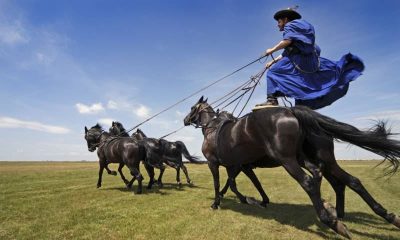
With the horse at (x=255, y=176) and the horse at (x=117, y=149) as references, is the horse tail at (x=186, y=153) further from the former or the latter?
the horse at (x=255, y=176)

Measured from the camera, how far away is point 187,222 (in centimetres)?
674

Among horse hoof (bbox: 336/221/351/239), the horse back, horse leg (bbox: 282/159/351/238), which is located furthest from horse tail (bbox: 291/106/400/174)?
horse hoof (bbox: 336/221/351/239)

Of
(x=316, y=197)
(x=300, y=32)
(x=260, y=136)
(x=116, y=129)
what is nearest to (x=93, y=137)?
(x=116, y=129)

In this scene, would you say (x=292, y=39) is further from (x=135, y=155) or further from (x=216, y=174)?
(x=135, y=155)

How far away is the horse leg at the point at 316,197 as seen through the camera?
5.12 metres

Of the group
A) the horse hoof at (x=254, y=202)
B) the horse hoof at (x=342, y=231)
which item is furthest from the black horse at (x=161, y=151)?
the horse hoof at (x=342, y=231)

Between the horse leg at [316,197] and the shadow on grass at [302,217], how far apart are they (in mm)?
487

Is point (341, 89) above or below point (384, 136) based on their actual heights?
above

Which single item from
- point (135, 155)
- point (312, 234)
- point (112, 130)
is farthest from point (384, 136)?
point (112, 130)

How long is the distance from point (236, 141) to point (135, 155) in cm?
615

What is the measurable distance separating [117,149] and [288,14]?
8542mm

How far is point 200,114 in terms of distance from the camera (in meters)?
10.2

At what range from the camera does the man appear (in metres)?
6.29

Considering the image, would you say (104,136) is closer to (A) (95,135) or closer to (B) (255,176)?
(A) (95,135)
